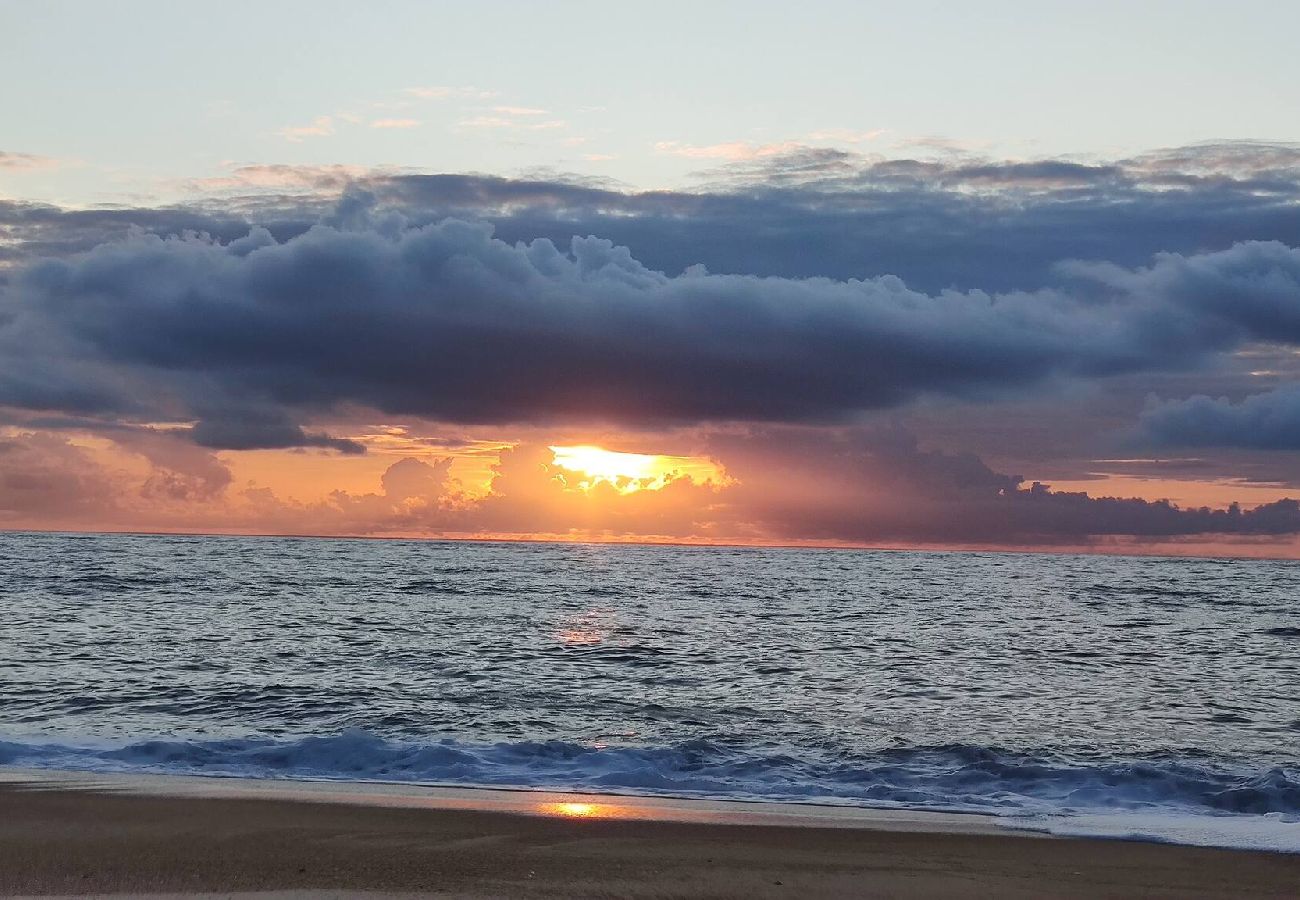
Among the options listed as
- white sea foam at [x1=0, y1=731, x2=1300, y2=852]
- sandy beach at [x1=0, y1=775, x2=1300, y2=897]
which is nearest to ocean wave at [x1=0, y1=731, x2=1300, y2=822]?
white sea foam at [x1=0, y1=731, x2=1300, y2=852]

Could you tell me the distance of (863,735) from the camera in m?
21.1

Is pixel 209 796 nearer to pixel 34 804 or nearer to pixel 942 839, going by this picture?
pixel 34 804

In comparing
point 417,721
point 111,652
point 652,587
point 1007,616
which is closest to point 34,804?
point 417,721

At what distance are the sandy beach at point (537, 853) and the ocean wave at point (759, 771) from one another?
236cm

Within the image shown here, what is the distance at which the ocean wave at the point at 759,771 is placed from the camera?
16594 mm

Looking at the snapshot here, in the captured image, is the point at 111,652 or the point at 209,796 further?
the point at 111,652

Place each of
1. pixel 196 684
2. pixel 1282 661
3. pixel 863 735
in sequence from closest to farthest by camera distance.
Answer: pixel 863 735, pixel 196 684, pixel 1282 661

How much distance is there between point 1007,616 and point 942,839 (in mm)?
41451

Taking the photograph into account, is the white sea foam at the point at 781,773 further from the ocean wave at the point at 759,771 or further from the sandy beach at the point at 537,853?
the sandy beach at the point at 537,853

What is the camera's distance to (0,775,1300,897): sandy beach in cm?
1059

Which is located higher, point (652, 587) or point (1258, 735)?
point (1258, 735)

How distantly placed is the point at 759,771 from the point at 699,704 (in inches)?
263

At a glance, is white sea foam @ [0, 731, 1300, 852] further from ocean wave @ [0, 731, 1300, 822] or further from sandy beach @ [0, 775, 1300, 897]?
sandy beach @ [0, 775, 1300, 897]

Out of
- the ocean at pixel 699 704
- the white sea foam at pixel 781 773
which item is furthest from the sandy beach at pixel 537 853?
the white sea foam at pixel 781 773
